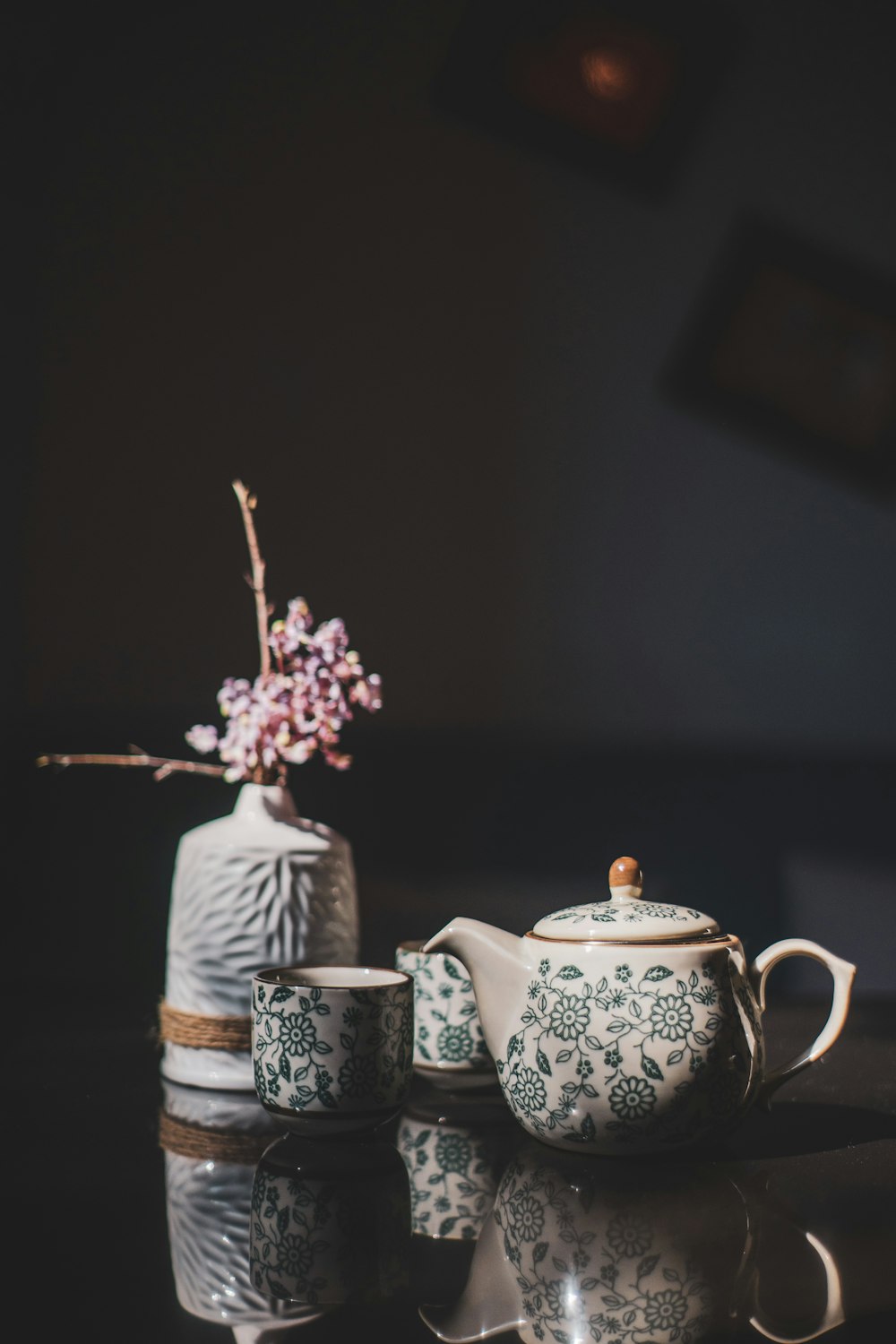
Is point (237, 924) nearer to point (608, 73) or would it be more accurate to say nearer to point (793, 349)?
point (793, 349)

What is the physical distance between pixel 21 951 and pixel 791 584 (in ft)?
3.39

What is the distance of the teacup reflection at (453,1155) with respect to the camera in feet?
2.23

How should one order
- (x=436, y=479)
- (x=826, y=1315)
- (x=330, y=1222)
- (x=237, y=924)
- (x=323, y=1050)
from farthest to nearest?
(x=436, y=479) < (x=237, y=924) < (x=323, y=1050) < (x=330, y=1222) < (x=826, y=1315)

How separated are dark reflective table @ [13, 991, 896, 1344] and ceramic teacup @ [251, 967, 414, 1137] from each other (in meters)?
0.03

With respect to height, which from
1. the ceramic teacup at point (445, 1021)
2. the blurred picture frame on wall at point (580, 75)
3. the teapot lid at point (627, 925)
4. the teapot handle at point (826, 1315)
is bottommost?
the ceramic teacup at point (445, 1021)

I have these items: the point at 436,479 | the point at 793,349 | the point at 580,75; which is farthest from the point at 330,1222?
the point at 580,75

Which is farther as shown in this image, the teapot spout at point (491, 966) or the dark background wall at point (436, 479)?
the dark background wall at point (436, 479)

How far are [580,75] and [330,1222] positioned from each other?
135 centimetres

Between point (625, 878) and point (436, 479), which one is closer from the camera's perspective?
point (625, 878)

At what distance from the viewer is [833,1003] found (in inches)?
31.1

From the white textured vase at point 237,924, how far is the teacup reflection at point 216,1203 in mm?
36

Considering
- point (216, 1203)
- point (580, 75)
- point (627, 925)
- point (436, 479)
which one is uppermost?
point (580, 75)

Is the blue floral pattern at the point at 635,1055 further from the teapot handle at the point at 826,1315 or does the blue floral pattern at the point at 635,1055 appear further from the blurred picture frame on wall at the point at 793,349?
the blurred picture frame on wall at the point at 793,349

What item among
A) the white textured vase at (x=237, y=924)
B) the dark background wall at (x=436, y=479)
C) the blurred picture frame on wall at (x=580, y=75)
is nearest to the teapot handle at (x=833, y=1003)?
the white textured vase at (x=237, y=924)
